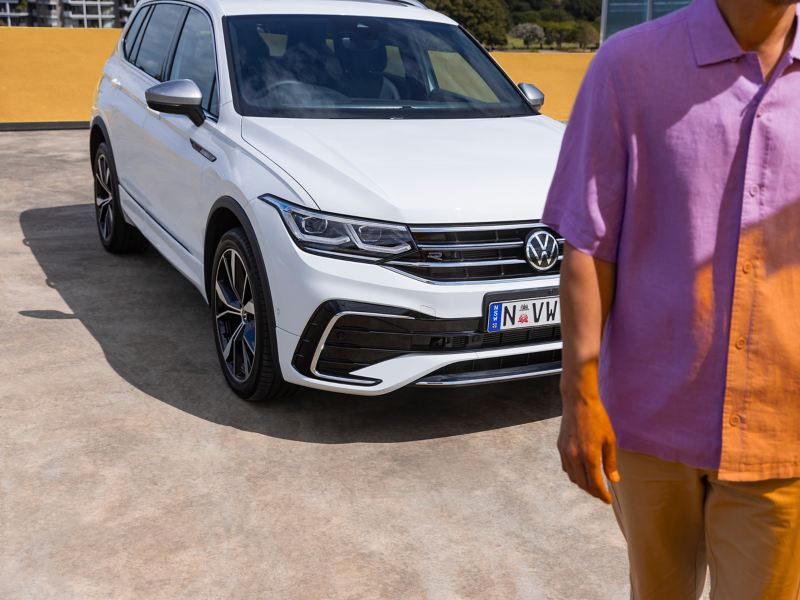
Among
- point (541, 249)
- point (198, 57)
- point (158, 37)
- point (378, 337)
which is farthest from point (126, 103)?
point (541, 249)

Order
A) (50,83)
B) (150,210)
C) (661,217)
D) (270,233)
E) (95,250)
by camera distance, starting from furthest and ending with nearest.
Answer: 1. (50,83)
2. (95,250)
3. (150,210)
4. (270,233)
5. (661,217)

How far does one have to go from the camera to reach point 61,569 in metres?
3.30

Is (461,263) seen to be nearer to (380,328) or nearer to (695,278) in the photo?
(380,328)

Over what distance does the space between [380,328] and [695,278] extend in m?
2.30

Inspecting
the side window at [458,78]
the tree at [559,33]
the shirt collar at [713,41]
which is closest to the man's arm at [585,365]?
the shirt collar at [713,41]

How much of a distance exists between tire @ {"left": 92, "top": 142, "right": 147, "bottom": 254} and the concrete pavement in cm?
139

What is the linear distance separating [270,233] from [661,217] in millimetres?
2538

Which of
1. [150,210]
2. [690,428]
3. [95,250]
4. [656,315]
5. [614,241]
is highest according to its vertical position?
[614,241]

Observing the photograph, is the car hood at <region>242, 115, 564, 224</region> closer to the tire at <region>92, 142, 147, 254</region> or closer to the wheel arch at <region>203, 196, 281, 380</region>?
the wheel arch at <region>203, 196, 281, 380</region>

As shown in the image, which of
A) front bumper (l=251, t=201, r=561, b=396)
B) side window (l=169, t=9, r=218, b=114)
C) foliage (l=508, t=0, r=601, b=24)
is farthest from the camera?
foliage (l=508, t=0, r=601, b=24)

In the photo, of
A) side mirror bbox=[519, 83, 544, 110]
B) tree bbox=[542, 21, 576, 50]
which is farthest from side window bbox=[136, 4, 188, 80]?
tree bbox=[542, 21, 576, 50]

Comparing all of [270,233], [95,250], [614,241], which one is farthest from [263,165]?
[95,250]

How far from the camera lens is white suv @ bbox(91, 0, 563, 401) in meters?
4.05

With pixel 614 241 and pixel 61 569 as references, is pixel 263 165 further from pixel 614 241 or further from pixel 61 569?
pixel 614 241
